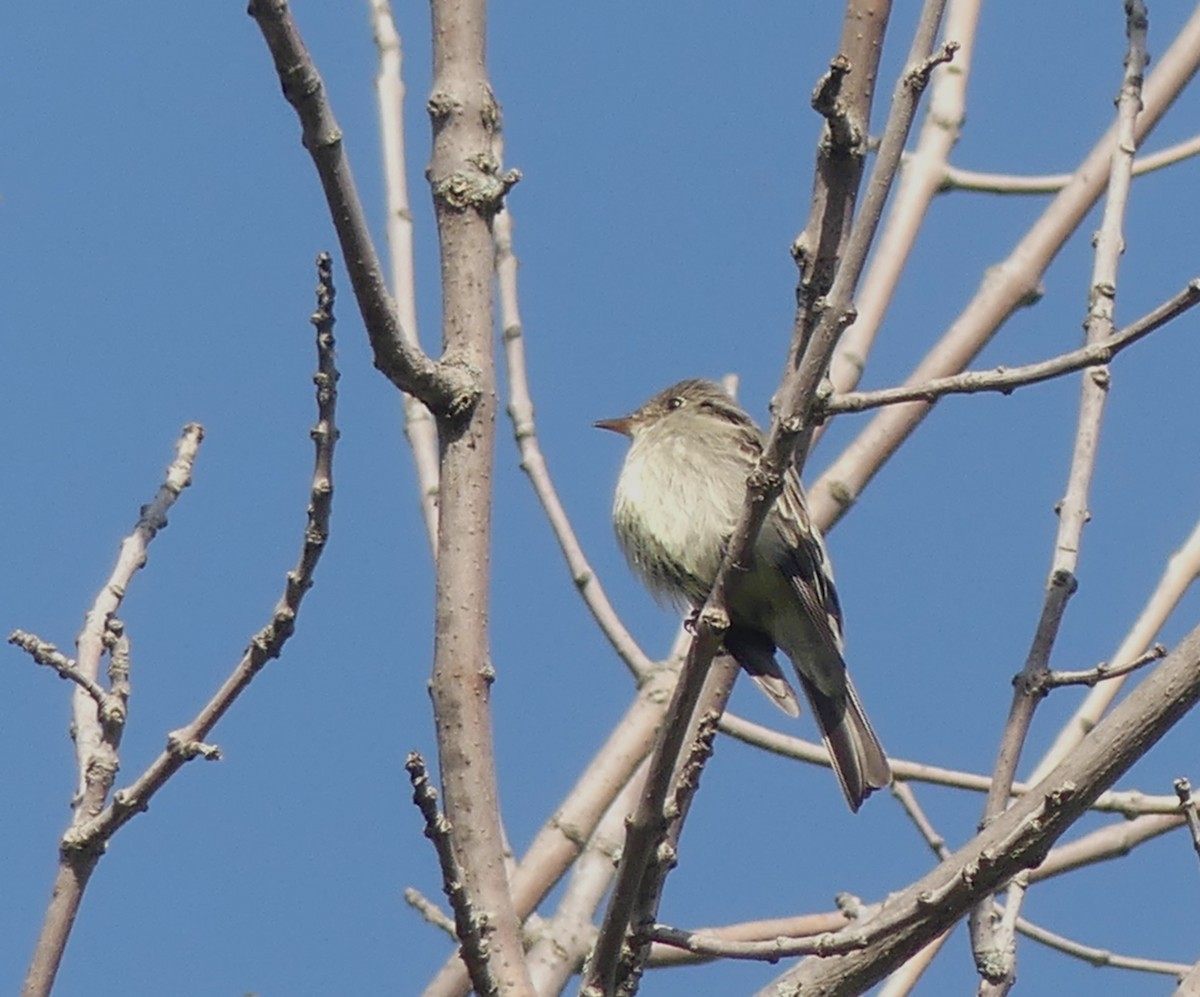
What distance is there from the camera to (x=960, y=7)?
5516 mm

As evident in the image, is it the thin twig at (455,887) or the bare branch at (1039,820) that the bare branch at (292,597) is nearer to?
the thin twig at (455,887)

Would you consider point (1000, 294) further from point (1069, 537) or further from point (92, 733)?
point (92, 733)

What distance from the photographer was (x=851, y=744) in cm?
513

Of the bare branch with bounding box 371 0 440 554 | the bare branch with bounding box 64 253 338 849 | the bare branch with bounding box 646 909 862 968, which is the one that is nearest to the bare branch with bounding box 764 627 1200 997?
the bare branch with bounding box 64 253 338 849

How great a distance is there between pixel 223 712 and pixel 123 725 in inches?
7.5

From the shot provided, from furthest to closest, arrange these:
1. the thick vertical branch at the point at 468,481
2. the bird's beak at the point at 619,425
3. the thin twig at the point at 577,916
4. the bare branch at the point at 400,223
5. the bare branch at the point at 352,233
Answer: the bird's beak at the point at 619,425 < the bare branch at the point at 400,223 < the thin twig at the point at 577,916 < the thick vertical branch at the point at 468,481 < the bare branch at the point at 352,233

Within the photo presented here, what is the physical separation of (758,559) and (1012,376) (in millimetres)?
2429

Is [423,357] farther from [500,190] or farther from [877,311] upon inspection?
[877,311]

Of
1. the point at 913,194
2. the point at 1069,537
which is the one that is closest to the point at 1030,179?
the point at 913,194

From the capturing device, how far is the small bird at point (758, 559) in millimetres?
5195

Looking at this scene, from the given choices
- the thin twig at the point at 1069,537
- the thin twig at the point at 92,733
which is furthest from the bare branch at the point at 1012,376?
the thin twig at the point at 92,733

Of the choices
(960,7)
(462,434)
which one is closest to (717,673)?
(462,434)

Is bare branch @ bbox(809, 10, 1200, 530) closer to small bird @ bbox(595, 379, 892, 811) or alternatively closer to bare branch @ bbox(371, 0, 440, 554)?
small bird @ bbox(595, 379, 892, 811)

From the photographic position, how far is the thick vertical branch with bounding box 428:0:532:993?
305cm
